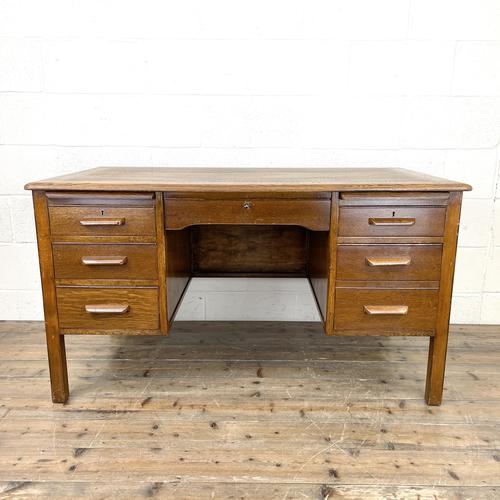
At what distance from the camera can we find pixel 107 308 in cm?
159

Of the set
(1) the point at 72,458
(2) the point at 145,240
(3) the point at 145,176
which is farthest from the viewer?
(3) the point at 145,176

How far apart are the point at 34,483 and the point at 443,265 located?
143cm

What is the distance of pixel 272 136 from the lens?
7.36 feet

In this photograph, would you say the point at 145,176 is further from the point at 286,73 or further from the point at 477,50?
the point at 477,50

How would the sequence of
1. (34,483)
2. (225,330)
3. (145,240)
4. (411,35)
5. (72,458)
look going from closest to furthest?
1. (34,483)
2. (72,458)
3. (145,240)
4. (411,35)
5. (225,330)

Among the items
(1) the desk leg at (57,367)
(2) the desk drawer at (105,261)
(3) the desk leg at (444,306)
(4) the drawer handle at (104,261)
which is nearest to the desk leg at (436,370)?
(3) the desk leg at (444,306)

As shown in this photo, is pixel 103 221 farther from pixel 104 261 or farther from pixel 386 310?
pixel 386 310

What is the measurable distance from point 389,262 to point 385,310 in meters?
0.17

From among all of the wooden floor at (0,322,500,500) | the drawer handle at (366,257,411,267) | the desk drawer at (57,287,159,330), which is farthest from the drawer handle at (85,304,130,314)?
the drawer handle at (366,257,411,267)

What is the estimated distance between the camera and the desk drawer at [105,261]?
1562mm

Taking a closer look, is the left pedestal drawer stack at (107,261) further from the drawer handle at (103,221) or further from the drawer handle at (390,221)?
the drawer handle at (390,221)

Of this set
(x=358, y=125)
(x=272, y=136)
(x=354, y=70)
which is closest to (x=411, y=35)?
(x=354, y=70)

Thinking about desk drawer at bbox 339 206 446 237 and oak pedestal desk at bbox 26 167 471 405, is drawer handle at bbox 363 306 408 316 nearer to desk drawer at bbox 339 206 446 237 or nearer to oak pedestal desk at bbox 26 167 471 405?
oak pedestal desk at bbox 26 167 471 405

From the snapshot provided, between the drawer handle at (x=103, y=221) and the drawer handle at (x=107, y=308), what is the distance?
0.28 metres
